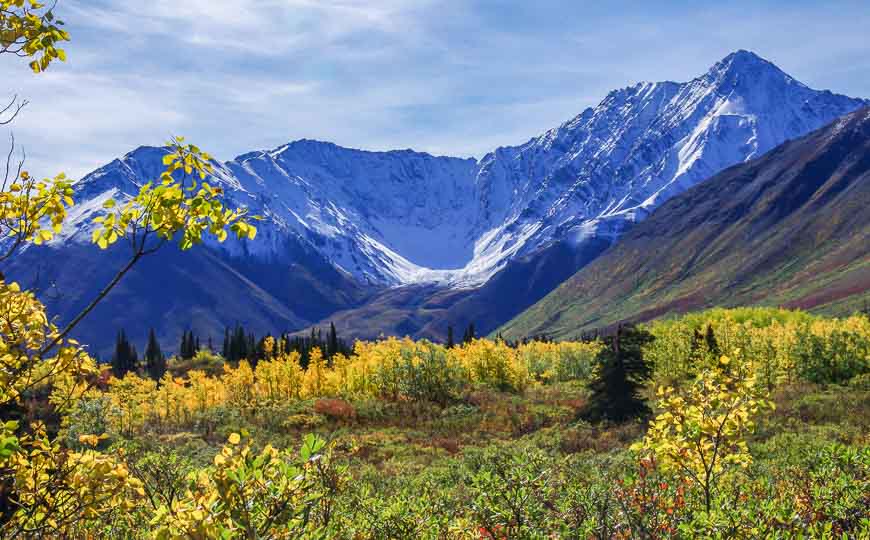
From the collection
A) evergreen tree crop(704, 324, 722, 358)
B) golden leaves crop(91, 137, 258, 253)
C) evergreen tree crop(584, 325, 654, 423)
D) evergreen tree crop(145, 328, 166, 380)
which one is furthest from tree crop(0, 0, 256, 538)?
evergreen tree crop(145, 328, 166, 380)

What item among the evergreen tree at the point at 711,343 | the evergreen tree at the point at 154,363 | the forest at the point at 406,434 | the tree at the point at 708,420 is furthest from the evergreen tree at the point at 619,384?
the evergreen tree at the point at 154,363

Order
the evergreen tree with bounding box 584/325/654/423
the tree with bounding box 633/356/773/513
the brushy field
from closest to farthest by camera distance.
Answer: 1. the brushy field
2. the tree with bounding box 633/356/773/513
3. the evergreen tree with bounding box 584/325/654/423

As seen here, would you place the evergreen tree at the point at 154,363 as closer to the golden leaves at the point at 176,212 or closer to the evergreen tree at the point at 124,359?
the evergreen tree at the point at 124,359

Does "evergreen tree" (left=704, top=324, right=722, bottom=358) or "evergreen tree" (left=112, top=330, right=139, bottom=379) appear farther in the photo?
"evergreen tree" (left=112, top=330, right=139, bottom=379)

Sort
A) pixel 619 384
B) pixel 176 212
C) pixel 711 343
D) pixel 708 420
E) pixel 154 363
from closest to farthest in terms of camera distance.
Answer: pixel 176 212 → pixel 708 420 → pixel 619 384 → pixel 711 343 → pixel 154 363

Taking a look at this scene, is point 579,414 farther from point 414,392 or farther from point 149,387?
point 149,387

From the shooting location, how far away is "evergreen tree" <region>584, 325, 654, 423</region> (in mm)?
37094

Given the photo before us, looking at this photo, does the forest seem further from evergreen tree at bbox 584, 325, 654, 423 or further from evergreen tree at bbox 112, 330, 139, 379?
evergreen tree at bbox 112, 330, 139, 379

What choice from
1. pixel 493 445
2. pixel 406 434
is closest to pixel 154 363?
pixel 406 434

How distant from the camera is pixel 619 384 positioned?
37281 mm

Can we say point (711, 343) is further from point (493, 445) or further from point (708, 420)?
point (708, 420)

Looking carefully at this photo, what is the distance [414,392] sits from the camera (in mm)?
47969

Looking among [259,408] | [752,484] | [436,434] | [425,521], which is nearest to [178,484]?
[425,521]

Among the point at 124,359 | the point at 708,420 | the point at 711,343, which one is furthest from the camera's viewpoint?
the point at 124,359
